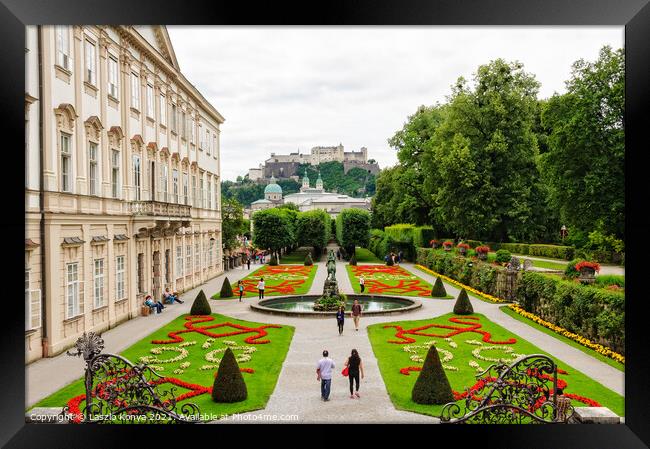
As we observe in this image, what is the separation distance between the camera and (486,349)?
18141mm

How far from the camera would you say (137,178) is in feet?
86.8

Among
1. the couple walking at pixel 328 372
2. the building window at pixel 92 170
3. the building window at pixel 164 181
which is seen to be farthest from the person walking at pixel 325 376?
the building window at pixel 164 181

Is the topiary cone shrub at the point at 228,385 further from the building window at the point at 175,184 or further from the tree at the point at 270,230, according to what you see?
the tree at the point at 270,230

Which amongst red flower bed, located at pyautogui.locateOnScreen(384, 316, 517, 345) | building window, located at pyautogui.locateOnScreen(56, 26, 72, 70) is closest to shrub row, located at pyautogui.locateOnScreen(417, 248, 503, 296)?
red flower bed, located at pyautogui.locateOnScreen(384, 316, 517, 345)

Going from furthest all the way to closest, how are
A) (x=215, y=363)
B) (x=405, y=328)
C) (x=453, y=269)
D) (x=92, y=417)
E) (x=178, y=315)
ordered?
(x=453, y=269) → (x=178, y=315) → (x=405, y=328) → (x=215, y=363) → (x=92, y=417)

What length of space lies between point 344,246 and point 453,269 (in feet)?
76.5

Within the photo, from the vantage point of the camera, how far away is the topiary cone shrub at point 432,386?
12469mm

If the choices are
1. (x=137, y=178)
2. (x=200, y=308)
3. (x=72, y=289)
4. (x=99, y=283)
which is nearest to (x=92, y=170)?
(x=99, y=283)

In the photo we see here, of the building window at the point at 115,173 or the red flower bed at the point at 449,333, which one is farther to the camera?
the building window at the point at 115,173

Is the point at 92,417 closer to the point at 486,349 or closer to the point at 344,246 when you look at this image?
the point at 486,349

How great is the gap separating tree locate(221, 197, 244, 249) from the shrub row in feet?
58.1

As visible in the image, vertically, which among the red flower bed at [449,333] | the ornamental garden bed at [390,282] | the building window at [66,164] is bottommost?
the red flower bed at [449,333]

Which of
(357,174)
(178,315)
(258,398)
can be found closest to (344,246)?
(178,315)

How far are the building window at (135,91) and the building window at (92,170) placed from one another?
5098mm
